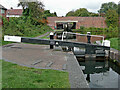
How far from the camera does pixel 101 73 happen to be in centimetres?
802

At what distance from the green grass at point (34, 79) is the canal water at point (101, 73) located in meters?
1.72

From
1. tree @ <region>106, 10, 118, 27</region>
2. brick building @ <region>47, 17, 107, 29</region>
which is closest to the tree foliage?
brick building @ <region>47, 17, 107, 29</region>

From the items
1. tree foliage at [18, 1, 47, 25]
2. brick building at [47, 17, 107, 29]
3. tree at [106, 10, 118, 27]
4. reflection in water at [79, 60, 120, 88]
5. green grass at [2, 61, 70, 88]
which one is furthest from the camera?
brick building at [47, 17, 107, 29]

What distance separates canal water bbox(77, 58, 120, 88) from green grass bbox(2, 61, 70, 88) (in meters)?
1.72

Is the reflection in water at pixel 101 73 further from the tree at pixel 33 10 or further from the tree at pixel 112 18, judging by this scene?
the tree at pixel 112 18

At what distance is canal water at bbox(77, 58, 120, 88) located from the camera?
6.30 meters

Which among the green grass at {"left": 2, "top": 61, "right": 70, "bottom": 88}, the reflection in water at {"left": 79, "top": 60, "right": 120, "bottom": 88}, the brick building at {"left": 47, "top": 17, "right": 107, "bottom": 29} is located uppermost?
the brick building at {"left": 47, "top": 17, "right": 107, "bottom": 29}

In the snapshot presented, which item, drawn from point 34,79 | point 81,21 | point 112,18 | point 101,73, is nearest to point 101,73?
point 101,73

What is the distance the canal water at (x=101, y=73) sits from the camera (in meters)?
6.30

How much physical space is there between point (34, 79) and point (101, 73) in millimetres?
4367

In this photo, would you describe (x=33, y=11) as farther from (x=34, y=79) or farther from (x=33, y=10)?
(x=34, y=79)

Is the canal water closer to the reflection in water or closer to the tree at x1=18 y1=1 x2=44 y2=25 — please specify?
the reflection in water

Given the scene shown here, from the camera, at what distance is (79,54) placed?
10.5 m

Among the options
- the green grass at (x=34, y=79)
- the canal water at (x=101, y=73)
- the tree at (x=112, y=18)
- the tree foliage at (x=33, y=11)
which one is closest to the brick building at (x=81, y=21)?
the tree at (x=112, y=18)
